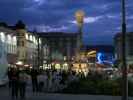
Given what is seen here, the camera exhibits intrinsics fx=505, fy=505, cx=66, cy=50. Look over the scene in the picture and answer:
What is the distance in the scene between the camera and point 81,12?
4238cm

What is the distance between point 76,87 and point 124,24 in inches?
675

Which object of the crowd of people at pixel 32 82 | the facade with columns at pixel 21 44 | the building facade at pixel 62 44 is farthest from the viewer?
the building facade at pixel 62 44

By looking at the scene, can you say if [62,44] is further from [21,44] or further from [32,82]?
[32,82]

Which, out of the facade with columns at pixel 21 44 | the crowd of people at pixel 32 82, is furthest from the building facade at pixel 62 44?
the crowd of people at pixel 32 82

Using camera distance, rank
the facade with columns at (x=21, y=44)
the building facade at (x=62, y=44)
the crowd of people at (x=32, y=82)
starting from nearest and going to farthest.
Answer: the crowd of people at (x=32, y=82), the facade with columns at (x=21, y=44), the building facade at (x=62, y=44)

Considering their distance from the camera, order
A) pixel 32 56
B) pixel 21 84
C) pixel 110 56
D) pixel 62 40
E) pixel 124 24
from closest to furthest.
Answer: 1. pixel 124 24
2. pixel 21 84
3. pixel 110 56
4. pixel 32 56
5. pixel 62 40

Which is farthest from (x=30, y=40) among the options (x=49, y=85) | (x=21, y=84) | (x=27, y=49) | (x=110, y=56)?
(x=21, y=84)

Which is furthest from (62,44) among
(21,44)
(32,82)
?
(32,82)

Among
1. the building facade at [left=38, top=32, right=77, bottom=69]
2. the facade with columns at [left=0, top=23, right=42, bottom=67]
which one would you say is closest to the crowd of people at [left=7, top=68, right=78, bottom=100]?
the facade with columns at [left=0, top=23, right=42, bottom=67]

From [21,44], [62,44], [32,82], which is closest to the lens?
[32,82]

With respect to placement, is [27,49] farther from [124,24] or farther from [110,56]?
[124,24]

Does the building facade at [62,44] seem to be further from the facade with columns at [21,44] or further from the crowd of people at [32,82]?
the crowd of people at [32,82]

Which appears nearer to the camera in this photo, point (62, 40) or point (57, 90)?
point (57, 90)

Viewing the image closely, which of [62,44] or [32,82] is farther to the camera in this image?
[62,44]
